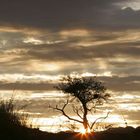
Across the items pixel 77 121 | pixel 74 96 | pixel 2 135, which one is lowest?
pixel 2 135

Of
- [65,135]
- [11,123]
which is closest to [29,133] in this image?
[11,123]

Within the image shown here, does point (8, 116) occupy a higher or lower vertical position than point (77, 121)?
lower

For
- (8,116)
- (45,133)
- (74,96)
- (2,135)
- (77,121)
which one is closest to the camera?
(2,135)

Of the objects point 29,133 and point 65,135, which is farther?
point 65,135

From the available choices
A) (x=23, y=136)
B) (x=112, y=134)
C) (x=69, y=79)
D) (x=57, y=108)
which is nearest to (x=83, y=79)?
(x=69, y=79)

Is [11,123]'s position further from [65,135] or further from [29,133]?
[65,135]

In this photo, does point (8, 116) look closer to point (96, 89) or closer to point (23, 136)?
point (23, 136)

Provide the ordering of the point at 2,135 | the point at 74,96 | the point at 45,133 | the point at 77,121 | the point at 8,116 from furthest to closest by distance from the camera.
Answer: the point at 74,96, the point at 77,121, the point at 45,133, the point at 8,116, the point at 2,135

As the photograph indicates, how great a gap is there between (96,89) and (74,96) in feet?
8.92

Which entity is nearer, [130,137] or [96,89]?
[130,137]

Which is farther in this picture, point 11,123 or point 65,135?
point 65,135

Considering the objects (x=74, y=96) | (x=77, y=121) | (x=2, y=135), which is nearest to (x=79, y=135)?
(x=2, y=135)

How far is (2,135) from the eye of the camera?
19156 mm

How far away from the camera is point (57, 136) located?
898 inches
